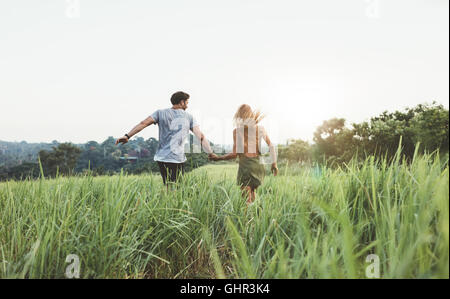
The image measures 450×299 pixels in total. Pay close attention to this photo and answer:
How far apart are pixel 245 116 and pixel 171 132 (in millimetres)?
1250

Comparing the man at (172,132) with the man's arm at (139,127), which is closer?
the man's arm at (139,127)

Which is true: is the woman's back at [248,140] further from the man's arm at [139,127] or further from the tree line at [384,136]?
the tree line at [384,136]

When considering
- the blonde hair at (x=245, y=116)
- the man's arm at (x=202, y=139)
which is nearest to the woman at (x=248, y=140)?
the blonde hair at (x=245, y=116)

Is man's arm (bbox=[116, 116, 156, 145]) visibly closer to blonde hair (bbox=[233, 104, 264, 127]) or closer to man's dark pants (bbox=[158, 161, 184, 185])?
man's dark pants (bbox=[158, 161, 184, 185])

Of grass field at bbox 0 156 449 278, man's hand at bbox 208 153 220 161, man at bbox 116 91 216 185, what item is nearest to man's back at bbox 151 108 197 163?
man at bbox 116 91 216 185

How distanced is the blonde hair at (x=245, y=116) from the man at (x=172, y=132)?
786 mm

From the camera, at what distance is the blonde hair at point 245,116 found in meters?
4.29

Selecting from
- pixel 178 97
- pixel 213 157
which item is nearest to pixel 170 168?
pixel 213 157

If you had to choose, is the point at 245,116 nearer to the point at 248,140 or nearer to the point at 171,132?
the point at 248,140

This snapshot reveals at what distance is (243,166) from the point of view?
4188 millimetres

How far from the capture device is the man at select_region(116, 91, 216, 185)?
447 centimetres

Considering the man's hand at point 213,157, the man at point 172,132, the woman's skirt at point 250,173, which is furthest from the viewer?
the man's hand at point 213,157

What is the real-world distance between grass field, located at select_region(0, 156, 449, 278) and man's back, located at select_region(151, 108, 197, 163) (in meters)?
1.29
